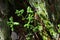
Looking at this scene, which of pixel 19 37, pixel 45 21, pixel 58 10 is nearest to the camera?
pixel 58 10

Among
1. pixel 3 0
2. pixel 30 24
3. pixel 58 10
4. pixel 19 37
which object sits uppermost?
pixel 3 0

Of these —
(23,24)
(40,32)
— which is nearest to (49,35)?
(40,32)

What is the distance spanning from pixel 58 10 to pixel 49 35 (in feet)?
1.42

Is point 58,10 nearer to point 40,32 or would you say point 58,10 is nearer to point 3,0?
point 40,32

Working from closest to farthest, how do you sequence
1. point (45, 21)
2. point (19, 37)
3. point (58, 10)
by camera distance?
point (58, 10), point (45, 21), point (19, 37)

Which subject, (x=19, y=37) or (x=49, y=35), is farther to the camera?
(x=19, y=37)

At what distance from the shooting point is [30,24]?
2.62m

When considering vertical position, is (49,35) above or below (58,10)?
below

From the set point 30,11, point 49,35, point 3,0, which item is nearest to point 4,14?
point 3,0

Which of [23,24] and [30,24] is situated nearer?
[30,24]

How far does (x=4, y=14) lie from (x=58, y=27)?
86 centimetres

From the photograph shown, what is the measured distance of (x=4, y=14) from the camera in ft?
8.51

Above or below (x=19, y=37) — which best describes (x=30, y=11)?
above

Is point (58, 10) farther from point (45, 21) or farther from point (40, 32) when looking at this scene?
point (40, 32)
